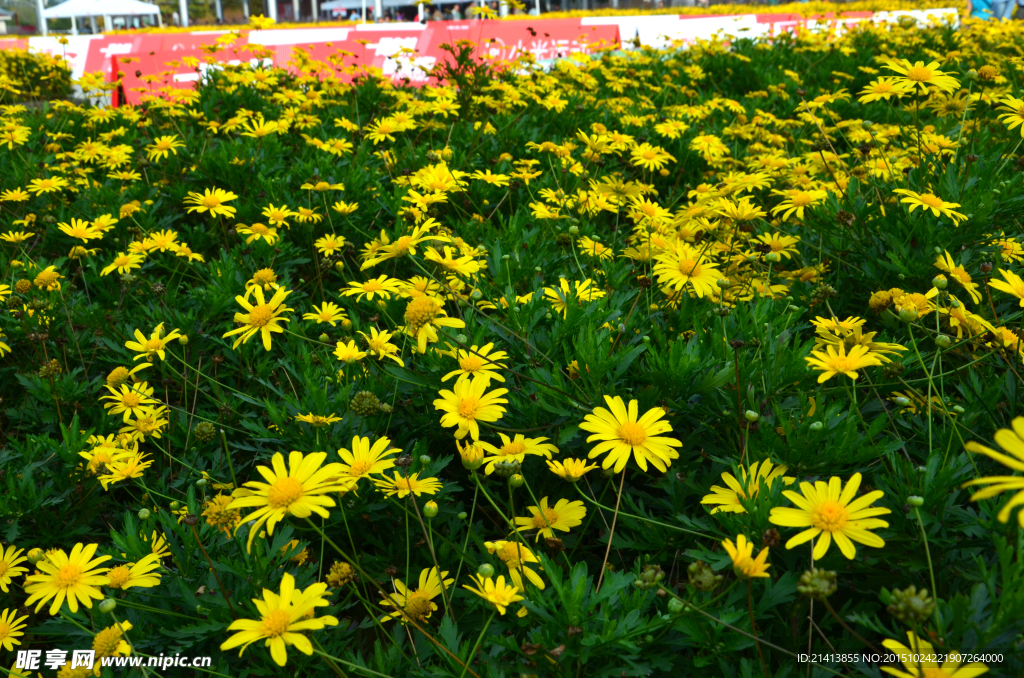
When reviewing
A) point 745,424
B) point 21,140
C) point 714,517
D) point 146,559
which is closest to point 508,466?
point 714,517

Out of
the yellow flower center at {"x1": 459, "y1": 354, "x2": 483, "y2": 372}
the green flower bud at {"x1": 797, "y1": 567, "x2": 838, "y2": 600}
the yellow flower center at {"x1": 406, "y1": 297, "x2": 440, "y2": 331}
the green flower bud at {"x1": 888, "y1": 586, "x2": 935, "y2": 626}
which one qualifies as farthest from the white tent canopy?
the green flower bud at {"x1": 888, "y1": 586, "x2": 935, "y2": 626}

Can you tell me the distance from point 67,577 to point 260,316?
775 mm

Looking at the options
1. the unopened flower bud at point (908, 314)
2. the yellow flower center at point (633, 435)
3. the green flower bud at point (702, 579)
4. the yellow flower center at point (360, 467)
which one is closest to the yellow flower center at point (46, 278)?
the yellow flower center at point (360, 467)

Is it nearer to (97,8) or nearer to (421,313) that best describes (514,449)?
(421,313)

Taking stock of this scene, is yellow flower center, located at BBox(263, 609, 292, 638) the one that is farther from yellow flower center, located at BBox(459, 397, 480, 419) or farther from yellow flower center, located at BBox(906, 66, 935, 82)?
yellow flower center, located at BBox(906, 66, 935, 82)

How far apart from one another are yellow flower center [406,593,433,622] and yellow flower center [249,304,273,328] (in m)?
0.89

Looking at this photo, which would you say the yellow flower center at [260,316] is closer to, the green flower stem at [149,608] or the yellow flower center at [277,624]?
the green flower stem at [149,608]

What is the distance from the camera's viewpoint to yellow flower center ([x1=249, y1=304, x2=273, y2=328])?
1.83m

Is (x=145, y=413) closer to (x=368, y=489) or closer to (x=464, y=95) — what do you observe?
(x=368, y=489)

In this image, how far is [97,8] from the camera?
20328mm

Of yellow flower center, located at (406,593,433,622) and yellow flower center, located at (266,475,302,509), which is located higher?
yellow flower center, located at (266,475,302,509)

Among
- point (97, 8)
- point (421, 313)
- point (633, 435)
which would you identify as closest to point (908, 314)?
point (633, 435)

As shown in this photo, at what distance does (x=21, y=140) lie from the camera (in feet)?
11.8

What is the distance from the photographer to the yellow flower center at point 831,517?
46.1 inches
